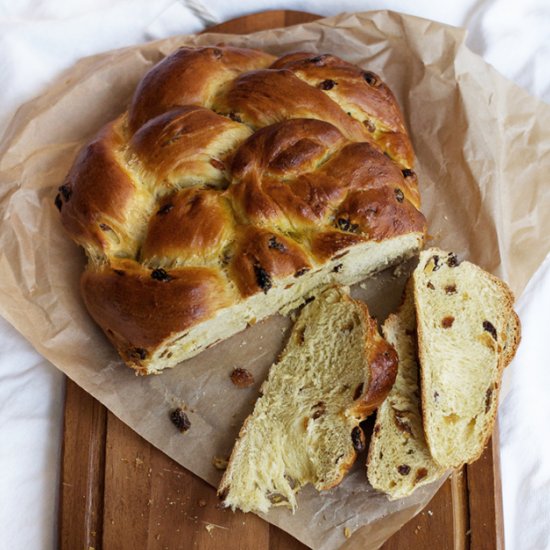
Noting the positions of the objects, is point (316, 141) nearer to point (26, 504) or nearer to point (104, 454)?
point (104, 454)

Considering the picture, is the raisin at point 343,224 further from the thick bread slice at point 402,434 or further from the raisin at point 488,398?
the raisin at point 488,398

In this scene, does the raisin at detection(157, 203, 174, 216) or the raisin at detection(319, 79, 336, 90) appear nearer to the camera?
the raisin at detection(157, 203, 174, 216)

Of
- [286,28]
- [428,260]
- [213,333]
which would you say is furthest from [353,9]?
[213,333]

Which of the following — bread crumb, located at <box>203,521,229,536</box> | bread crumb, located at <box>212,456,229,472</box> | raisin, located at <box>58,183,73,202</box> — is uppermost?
raisin, located at <box>58,183,73,202</box>

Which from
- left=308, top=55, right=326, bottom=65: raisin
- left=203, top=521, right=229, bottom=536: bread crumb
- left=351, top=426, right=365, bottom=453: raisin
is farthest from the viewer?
left=308, top=55, right=326, bottom=65: raisin

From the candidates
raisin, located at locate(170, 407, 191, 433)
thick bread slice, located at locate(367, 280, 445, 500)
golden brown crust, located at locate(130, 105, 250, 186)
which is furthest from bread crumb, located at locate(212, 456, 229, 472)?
golden brown crust, located at locate(130, 105, 250, 186)

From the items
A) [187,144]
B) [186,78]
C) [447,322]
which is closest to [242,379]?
[447,322]

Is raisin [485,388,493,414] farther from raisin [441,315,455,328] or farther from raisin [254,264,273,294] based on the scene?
raisin [254,264,273,294]
